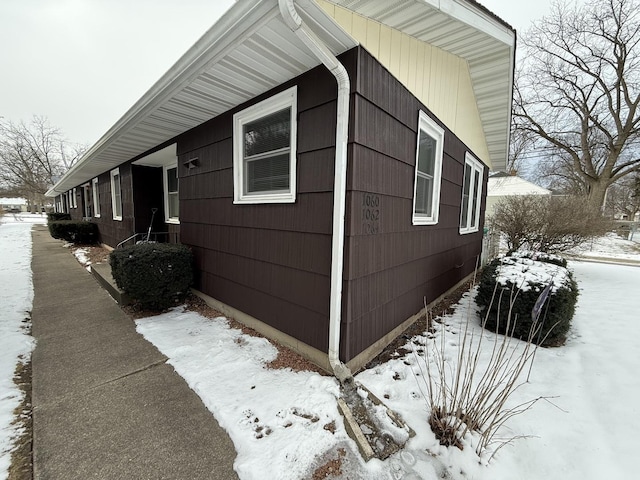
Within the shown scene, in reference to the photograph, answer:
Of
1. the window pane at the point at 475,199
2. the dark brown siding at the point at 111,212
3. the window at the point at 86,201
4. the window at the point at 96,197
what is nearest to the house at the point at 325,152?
the window pane at the point at 475,199

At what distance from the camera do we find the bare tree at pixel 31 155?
2502cm

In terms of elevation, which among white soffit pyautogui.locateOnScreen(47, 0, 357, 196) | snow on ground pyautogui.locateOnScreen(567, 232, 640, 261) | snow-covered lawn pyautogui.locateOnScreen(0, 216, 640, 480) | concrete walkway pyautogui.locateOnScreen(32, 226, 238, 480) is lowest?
concrete walkway pyautogui.locateOnScreen(32, 226, 238, 480)

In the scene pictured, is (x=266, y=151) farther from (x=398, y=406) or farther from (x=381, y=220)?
(x=398, y=406)

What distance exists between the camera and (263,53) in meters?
2.15

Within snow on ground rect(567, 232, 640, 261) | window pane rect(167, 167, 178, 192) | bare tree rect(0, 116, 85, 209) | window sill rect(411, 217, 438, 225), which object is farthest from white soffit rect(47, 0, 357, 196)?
bare tree rect(0, 116, 85, 209)

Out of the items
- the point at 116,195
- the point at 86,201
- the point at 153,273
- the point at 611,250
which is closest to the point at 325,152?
the point at 153,273

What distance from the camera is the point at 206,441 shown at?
5.59 feet

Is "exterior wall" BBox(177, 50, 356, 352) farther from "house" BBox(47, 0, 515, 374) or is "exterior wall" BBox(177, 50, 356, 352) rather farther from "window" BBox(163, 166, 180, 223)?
"window" BBox(163, 166, 180, 223)

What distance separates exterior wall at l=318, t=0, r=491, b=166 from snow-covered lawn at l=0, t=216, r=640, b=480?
246cm

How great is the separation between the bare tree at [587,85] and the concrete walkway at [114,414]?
1651 cm

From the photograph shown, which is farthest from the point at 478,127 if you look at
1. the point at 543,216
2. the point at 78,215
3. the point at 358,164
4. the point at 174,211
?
the point at 78,215

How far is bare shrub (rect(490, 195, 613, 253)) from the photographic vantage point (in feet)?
20.1

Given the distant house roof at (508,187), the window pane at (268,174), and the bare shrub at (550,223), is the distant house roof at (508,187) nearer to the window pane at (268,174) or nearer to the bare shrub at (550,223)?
the bare shrub at (550,223)

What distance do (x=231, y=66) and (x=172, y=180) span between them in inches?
162
